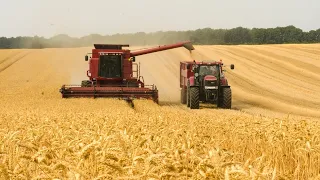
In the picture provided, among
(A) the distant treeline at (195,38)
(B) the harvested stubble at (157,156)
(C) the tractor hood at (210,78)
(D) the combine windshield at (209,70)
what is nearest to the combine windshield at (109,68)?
(D) the combine windshield at (209,70)

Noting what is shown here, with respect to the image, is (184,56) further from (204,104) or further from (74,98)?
(74,98)

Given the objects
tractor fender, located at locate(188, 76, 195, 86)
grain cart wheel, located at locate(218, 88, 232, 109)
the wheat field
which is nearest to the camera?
the wheat field

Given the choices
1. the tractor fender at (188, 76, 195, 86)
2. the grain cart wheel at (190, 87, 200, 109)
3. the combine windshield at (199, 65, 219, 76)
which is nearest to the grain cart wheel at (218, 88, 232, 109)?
the combine windshield at (199, 65, 219, 76)

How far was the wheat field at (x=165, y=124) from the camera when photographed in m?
3.26

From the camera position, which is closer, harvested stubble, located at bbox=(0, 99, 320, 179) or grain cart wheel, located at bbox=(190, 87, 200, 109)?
harvested stubble, located at bbox=(0, 99, 320, 179)

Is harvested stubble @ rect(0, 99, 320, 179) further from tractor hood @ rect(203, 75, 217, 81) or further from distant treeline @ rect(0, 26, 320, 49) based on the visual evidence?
distant treeline @ rect(0, 26, 320, 49)

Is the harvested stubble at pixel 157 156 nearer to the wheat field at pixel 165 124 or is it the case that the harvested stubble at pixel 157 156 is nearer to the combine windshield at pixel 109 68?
the wheat field at pixel 165 124

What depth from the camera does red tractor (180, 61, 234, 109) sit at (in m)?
23.7

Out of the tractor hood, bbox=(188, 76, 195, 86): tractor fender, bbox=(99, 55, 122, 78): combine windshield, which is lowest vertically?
bbox=(188, 76, 195, 86): tractor fender

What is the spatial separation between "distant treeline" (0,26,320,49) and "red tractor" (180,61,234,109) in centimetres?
4864

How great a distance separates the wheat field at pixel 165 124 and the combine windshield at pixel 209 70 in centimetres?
157

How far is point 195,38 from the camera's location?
97.0 meters

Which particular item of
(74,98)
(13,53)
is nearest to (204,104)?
(74,98)

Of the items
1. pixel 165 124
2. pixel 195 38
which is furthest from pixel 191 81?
pixel 195 38
